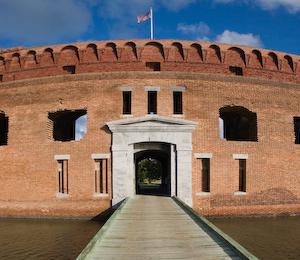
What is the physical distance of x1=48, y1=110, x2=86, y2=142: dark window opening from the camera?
15890 millimetres

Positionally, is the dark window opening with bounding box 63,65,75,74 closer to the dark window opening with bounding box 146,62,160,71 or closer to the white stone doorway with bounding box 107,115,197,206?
the dark window opening with bounding box 146,62,160,71

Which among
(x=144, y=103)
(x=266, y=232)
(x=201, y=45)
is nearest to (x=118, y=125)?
(x=144, y=103)

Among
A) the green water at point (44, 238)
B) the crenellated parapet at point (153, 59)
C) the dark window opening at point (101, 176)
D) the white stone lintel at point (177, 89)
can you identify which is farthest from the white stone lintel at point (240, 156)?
the green water at point (44, 238)

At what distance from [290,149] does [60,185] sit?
1133 centimetres

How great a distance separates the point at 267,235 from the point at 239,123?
841cm

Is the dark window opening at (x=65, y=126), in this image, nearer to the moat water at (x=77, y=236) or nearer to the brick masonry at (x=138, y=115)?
the brick masonry at (x=138, y=115)

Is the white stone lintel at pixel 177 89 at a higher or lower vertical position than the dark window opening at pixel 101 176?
higher

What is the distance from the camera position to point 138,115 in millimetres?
12875

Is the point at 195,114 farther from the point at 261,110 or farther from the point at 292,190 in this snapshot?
the point at 292,190

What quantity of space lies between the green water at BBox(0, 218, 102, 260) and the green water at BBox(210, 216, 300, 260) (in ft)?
17.2

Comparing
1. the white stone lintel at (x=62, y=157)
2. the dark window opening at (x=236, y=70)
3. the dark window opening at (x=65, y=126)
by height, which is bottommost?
the white stone lintel at (x=62, y=157)

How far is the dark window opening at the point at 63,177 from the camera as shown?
13.0m

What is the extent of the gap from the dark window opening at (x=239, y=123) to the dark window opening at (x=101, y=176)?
646 centimetres

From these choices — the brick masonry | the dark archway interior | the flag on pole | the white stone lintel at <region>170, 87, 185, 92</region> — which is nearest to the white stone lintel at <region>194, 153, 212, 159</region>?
the brick masonry
